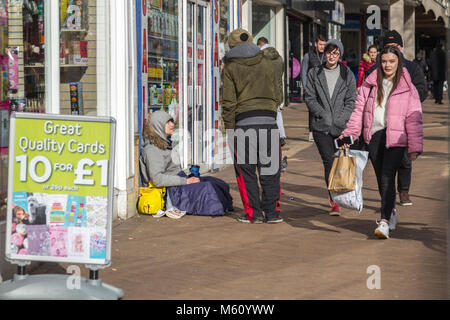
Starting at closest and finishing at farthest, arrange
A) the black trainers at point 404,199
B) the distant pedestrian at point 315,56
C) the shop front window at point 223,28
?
1. the black trainers at point 404,199
2. the shop front window at point 223,28
3. the distant pedestrian at point 315,56

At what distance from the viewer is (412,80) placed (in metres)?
9.19

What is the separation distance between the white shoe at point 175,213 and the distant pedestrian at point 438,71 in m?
23.2

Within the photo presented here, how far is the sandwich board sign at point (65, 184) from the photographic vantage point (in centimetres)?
558

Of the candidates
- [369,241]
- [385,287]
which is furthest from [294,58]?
[385,287]

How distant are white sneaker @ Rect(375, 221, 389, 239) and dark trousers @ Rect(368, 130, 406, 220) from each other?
0.37 feet

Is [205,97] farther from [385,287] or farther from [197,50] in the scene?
[385,287]

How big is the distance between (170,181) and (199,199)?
1.19ft

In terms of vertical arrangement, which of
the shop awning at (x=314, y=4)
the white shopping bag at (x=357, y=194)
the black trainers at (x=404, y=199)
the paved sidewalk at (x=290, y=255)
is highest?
the shop awning at (x=314, y=4)

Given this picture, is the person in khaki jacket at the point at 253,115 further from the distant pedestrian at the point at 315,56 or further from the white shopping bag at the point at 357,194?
the distant pedestrian at the point at 315,56

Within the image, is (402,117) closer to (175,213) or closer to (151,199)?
(175,213)

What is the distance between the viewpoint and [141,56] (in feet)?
32.3

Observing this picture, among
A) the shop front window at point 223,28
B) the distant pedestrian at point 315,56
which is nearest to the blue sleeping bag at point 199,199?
the shop front window at point 223,28

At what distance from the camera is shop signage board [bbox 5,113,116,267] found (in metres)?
5.58

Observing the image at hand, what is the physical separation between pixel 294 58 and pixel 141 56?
20270 mm
